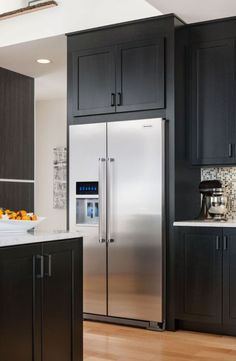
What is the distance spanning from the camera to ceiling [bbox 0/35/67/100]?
545cm

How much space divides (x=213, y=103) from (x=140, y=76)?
2.18ft

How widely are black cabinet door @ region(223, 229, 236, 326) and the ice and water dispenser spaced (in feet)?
3.85

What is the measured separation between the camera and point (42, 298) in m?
2.89

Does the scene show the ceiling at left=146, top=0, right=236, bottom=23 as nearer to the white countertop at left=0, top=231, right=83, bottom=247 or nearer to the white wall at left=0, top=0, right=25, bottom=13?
the white wall at left=0, top=0, right=25, bottom=13

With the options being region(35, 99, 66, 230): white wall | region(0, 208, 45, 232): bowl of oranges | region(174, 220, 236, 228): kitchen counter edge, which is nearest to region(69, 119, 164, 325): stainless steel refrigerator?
region(174, 220, 236, 228): kitchen counter edge

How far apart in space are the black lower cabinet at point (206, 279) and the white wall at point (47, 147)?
3.52 metres

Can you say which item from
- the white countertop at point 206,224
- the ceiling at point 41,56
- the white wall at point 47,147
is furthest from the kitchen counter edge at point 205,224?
the white wall at point 47,147

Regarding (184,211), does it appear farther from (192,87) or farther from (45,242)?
(45,242)

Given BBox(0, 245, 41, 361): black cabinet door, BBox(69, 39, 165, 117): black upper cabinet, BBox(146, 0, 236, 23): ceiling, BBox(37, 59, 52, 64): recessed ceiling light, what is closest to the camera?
BBox(0, 245, 41, 361): black cabinet door

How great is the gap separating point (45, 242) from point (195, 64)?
2.54m

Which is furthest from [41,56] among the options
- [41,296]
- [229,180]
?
[41,296]

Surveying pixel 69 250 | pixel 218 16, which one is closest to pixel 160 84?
pixel 218 16

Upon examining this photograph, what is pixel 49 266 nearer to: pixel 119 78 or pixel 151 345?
pixel 151 345

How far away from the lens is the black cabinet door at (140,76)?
4.65 meters
